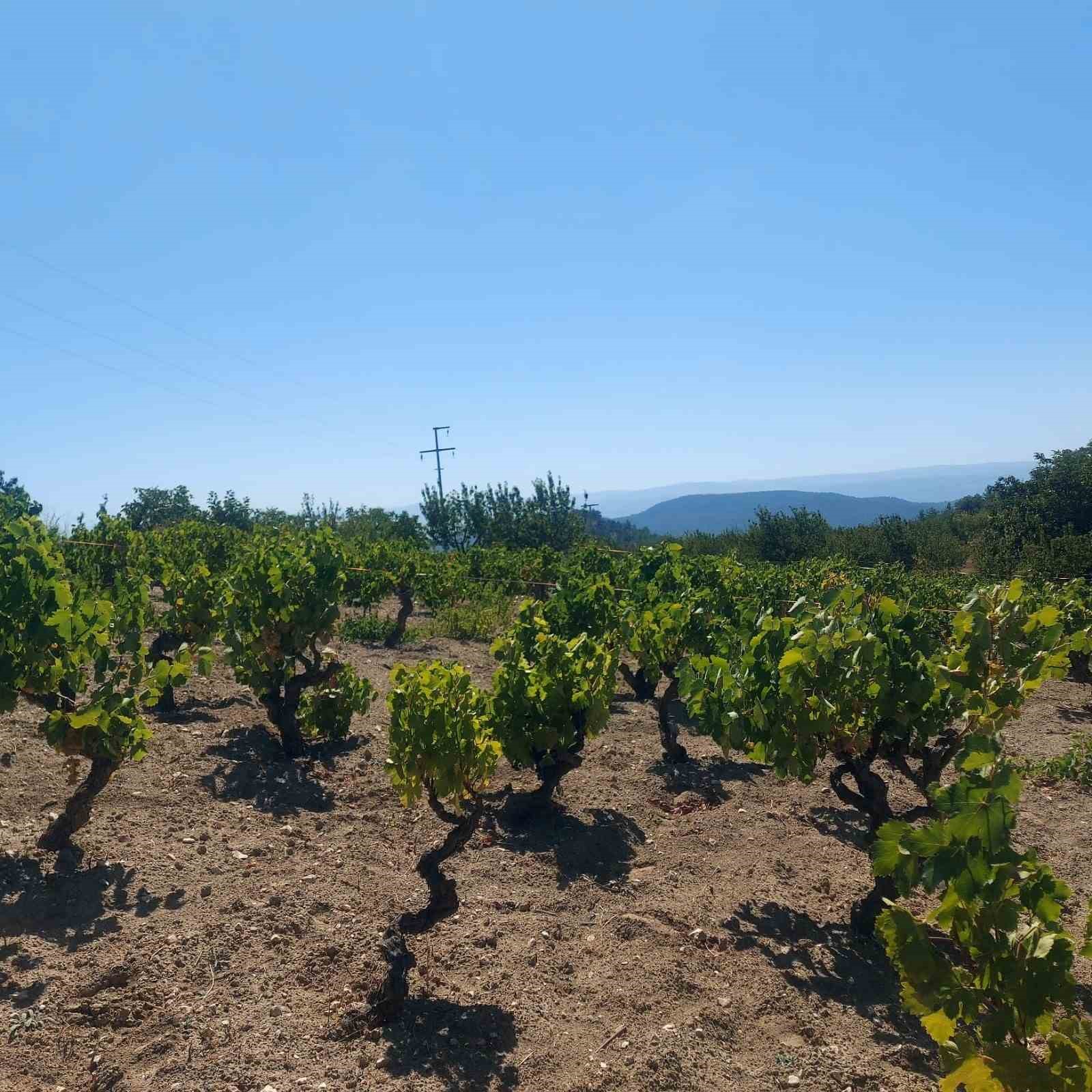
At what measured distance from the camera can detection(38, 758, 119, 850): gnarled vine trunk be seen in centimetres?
557

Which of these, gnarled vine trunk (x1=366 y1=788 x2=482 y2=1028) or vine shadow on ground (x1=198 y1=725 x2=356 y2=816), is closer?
gnarled vine trunk (x1=366 y1=788 x2=482 y2=1028)

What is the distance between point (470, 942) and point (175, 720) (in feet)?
16.5

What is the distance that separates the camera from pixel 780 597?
533 inches

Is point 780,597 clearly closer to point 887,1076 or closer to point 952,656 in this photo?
point 952,656

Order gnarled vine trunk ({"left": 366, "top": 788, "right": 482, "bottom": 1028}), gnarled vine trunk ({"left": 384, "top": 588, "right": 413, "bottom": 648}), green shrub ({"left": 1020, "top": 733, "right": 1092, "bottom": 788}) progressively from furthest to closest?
gnarled vine trunk ({"left": 384, "top": 588, "right": 413, "bottom": 648}) < green shrub ({"left": 1020, "top": 733, "right": 1092, "bottom": 788}) < gnarled vine trunk ({"left": 366, "top": 788, "right": 482, "bottom": 1028})

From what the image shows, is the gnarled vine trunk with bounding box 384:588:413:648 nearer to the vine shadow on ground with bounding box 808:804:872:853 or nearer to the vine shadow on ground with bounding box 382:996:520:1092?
the vine shadow on ground with bounding box 808:804:872:853

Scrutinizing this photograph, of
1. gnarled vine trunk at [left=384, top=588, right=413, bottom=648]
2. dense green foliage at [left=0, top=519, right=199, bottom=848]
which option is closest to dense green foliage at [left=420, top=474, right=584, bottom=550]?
gnarled vine trunk at [left=384, top=588, right=413, bottom=648]

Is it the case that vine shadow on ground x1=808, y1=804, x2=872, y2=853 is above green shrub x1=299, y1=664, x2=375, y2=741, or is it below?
below

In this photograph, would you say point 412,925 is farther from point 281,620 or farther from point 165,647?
point 165,647

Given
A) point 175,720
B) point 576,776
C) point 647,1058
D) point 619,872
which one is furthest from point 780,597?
point 647,1058

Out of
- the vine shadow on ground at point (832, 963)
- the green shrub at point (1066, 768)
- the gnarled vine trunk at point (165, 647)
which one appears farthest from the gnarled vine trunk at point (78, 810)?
the green shrub at point (1066, 768)

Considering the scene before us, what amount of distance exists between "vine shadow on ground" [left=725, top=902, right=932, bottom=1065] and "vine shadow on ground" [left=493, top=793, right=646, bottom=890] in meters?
1.10

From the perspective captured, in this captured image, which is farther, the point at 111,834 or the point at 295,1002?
the point at 111,834

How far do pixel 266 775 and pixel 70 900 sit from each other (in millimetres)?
2375
